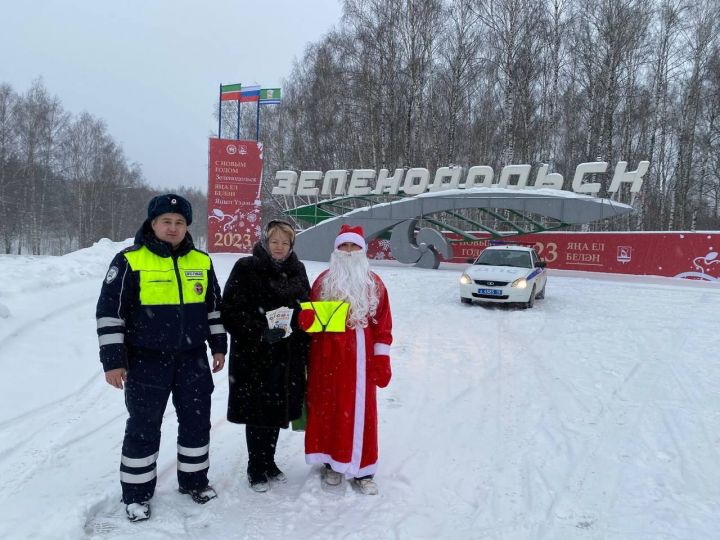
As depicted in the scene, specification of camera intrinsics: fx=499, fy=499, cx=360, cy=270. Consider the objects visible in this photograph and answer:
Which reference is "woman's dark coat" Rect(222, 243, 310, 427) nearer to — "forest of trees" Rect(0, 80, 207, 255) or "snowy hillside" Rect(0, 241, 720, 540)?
"snowy hillside" Rect(0, 241, 720, 540)

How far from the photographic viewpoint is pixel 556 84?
2659cm

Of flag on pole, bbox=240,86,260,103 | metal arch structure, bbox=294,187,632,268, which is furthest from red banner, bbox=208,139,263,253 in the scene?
flag on pole, bbox=240,86,260,103

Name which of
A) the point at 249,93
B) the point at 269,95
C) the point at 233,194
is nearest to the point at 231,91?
the point at 249,93

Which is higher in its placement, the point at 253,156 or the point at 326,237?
the point at 253,156

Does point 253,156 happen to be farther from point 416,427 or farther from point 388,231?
point 416,427

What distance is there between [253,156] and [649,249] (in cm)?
1617

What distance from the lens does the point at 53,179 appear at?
130 feet

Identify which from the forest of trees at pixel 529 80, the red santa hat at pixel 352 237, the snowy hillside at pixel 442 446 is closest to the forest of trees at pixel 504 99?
the forest of trees at pixel 529 80

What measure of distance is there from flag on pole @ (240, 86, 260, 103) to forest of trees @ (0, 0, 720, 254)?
5869 mm

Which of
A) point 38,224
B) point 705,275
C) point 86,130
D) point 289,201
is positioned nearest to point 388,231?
point 705,275

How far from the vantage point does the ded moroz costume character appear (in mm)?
3254

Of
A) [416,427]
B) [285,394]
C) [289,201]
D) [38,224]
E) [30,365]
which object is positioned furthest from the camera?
[38,224]

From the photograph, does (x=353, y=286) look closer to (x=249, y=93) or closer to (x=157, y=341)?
(x=157, y=341)

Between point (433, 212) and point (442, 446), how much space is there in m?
16.5
